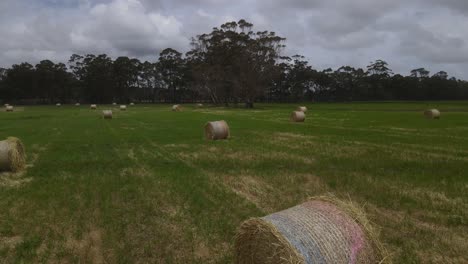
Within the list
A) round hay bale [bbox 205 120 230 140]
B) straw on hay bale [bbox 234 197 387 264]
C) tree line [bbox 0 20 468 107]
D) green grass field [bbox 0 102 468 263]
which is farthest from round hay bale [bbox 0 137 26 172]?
tree line [bbox 0 20 468 107]

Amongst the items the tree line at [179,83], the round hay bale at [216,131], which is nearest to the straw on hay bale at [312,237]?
the round hay bale at [216,131]

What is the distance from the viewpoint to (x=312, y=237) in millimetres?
5566

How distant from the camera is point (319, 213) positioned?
600cm

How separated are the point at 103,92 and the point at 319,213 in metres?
140

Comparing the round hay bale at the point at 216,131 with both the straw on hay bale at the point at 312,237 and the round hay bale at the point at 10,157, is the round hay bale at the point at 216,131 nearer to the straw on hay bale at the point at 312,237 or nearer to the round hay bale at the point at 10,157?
the round hay bale at the point at 10,157

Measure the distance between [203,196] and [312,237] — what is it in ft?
19.3

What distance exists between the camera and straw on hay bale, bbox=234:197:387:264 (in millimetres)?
5453

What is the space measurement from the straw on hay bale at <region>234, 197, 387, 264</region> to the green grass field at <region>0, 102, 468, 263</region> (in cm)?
145

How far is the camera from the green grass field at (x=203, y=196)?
7.81 meters

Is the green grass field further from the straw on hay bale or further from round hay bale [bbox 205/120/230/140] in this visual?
round hay bale [bbox 205/120/230/140]

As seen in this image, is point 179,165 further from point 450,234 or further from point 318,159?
point 450,234

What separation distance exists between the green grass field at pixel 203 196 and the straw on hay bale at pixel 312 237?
1451mm

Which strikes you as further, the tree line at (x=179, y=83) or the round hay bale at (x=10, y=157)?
the tree line at (x=179, y=83)

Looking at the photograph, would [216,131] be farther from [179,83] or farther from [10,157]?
[179,83]
